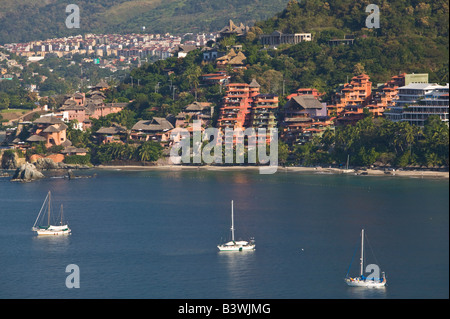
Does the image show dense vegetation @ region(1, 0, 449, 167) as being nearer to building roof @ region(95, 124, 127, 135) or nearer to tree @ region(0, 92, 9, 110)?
building roof @ region(95, 124, 127, 135)

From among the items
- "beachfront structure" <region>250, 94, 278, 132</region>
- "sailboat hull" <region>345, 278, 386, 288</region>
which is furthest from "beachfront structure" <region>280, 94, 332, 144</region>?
"sailboat hull" <region>345, 278, 386, 288</region>

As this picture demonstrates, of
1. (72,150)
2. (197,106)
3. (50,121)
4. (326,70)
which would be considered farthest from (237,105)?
(50,121)

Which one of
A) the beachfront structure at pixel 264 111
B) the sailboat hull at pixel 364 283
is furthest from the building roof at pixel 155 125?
the sailboat hull at pixel 364 283

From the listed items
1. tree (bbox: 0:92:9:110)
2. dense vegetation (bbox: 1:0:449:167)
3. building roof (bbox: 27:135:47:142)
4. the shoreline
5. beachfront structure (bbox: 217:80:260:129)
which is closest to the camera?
the shoreline

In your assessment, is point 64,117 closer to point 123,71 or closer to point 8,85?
point 8,85

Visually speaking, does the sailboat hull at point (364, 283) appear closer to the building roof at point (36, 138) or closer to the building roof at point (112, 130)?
the building roof at point (112, 130)

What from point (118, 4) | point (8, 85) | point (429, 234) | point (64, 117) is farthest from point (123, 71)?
point (429, 234)

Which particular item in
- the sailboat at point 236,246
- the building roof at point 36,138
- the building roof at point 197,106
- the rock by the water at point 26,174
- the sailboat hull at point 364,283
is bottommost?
the sailboat hull at point 364,283
